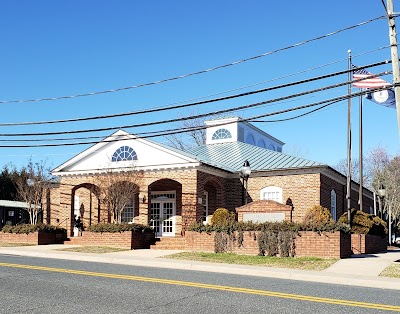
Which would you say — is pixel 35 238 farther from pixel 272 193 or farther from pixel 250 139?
pixel 250 139

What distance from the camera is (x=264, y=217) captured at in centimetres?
2170

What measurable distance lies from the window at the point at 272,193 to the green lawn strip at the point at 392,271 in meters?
10.7

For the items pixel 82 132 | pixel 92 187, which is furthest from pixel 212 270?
pixel 92 187

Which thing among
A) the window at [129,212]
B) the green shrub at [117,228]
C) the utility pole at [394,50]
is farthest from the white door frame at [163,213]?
the utility pole at [394,50]

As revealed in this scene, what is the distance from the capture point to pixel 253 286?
10492mm

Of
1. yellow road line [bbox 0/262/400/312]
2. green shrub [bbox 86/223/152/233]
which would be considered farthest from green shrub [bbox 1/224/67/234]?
yellow road line [bbox 0/262/400/312]

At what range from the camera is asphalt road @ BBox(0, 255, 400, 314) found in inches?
304

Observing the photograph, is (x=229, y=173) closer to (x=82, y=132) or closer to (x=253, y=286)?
(x=82, y=132)

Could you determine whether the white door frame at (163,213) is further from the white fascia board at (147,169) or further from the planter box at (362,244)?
the planter box at (362,244)

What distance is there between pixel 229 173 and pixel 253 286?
1693 cm

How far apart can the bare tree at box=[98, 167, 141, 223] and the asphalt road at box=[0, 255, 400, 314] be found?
12537mm

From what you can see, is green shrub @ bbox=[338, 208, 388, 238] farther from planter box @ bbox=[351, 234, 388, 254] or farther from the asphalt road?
the asphalt road

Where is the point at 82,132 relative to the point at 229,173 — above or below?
above

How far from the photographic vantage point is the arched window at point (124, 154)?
88.8ft
